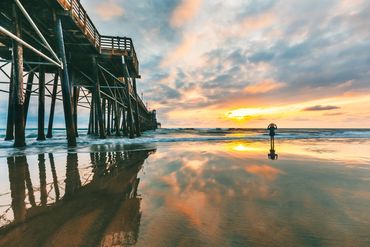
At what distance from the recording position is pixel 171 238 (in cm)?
180

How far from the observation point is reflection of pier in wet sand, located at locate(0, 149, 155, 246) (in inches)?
72.3

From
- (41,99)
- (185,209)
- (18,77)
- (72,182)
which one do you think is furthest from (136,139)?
(185,209)

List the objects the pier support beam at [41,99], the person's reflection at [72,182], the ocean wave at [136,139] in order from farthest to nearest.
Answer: the pier support beam at [41,99], the ocean wave at [136,139], the person's reflection at [72,182]

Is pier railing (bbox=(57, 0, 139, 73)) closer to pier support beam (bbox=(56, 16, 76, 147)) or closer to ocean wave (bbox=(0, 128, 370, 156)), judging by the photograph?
pier support beam (bbox=(56, 16, 76, 147))

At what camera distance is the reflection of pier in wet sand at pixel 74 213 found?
1.84 meters

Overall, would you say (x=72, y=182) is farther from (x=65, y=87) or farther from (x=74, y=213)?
(x=65, y=87)

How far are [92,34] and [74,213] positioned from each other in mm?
13894

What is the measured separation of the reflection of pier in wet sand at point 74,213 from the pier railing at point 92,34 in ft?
32.5

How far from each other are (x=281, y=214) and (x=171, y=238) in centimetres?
134

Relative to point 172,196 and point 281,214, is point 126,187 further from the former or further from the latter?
point 281,214

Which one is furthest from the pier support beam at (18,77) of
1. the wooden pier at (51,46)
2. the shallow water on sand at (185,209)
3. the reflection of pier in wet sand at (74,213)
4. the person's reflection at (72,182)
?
the reflection of pier in wet sand at (74,213)

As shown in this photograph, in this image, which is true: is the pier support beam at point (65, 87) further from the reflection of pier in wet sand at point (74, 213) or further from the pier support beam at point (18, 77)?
the reflection of pier in wet sand at point (74, 213)

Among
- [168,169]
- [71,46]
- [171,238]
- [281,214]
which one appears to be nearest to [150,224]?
[171,238]

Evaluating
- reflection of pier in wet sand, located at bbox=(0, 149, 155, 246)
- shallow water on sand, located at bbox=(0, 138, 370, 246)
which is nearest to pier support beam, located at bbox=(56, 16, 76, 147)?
shallow water on sand, located at bbox=(0, 138, 370, 246)
